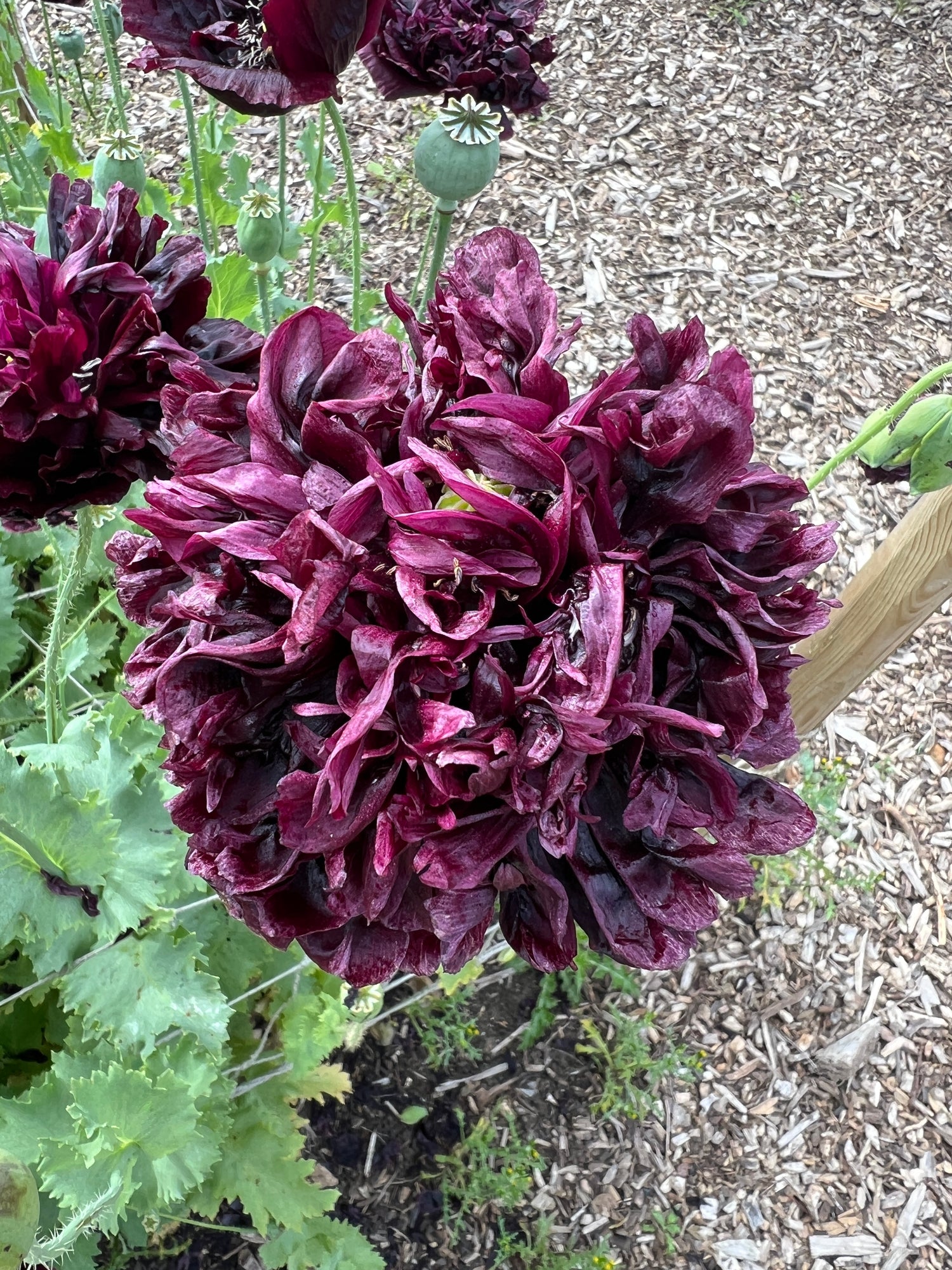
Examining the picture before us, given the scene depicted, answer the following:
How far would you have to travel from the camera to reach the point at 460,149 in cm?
134

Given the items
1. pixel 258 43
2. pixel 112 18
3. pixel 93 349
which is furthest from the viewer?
pixel 112 18

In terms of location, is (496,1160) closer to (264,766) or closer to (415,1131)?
(415,1131)

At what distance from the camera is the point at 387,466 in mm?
829

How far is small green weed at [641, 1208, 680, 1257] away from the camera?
7.06 feet

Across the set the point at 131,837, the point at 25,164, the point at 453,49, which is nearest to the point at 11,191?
the point at 25,164

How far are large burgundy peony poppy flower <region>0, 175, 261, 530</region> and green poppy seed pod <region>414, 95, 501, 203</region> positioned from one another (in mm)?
394

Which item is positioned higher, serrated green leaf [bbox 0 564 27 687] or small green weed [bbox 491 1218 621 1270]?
serrated green leaf [bbox 0 564 27 687]

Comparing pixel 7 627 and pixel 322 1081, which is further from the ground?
pixel 7 627

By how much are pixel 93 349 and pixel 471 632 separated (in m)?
0.60

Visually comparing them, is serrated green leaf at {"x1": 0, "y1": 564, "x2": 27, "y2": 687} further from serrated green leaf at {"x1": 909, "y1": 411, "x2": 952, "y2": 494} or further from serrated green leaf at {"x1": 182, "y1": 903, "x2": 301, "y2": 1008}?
serrated green leaf at {"x1": 909, "y1": 411, "x2": 952, "y2": 494}

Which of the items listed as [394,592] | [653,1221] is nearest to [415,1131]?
[653,1221]

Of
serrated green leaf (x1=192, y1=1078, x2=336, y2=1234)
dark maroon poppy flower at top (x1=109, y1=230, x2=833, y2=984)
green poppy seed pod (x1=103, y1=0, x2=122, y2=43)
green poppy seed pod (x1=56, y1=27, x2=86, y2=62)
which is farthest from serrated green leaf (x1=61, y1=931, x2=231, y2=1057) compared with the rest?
green poppy seed pod (x1=56, y1=27, x2=86, y2=62)

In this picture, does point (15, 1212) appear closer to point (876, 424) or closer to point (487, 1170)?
point (876, 424)

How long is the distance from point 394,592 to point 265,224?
0.95 meters
